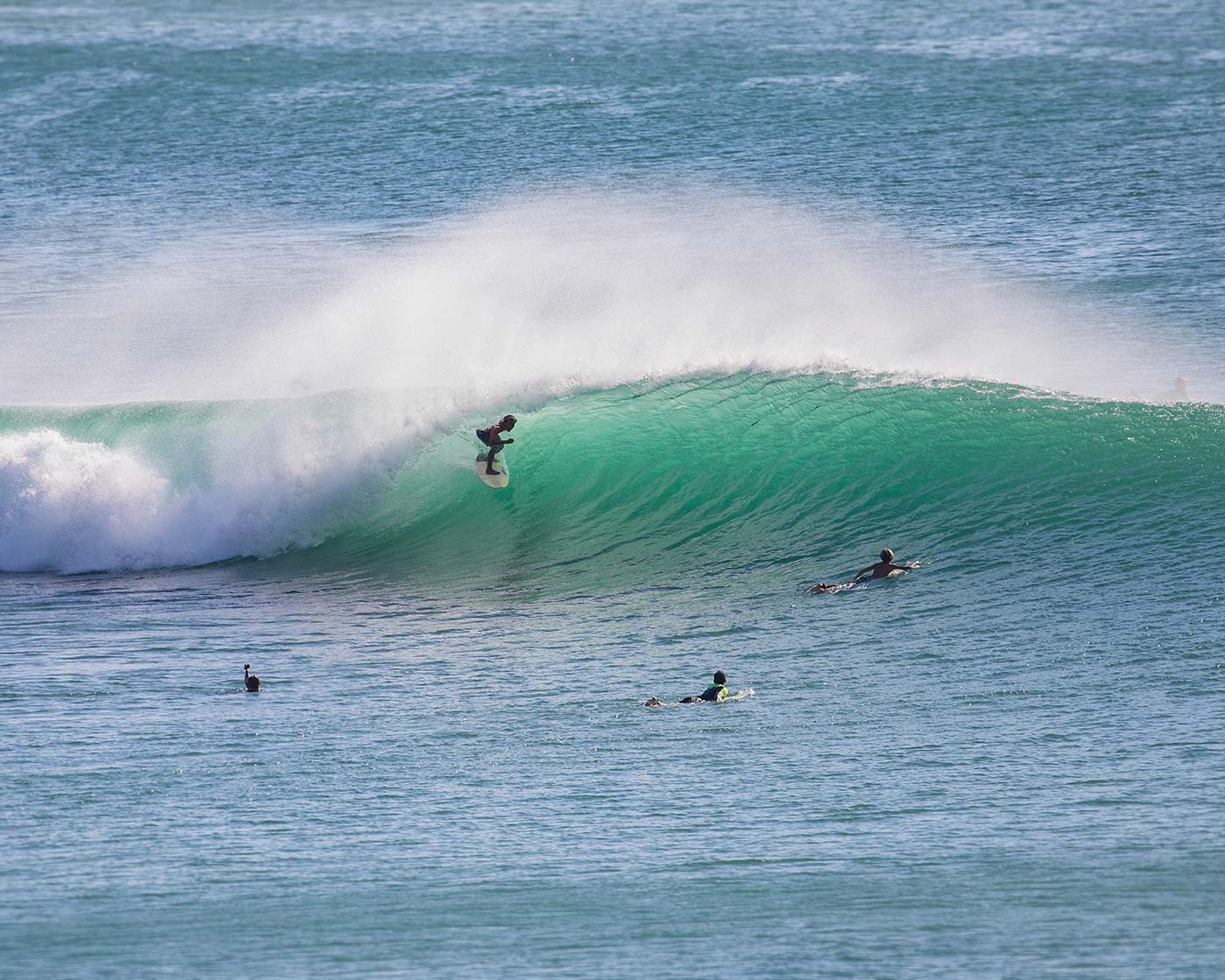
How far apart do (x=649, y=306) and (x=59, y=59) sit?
99.4 feet

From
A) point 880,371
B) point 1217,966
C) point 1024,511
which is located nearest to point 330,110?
point 880,371

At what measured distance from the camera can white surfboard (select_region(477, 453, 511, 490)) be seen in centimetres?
2209

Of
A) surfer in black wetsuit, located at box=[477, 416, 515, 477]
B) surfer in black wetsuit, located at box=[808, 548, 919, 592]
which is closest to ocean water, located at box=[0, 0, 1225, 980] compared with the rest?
surfer in black wetsuit, located at box=[808, 548, 919, 592]

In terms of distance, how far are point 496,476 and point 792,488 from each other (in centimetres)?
352

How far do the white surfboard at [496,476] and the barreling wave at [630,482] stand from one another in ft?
0.35

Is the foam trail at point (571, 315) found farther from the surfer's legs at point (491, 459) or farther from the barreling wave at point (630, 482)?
Answer: the surfer's legs at point (491, 459)

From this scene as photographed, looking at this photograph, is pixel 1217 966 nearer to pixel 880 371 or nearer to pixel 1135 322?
pixel 880 371

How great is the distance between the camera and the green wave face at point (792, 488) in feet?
64.0

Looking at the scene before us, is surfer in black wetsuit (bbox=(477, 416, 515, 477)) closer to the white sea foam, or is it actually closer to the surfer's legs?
the surfer's legs

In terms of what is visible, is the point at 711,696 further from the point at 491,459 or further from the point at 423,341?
the point at 423,341

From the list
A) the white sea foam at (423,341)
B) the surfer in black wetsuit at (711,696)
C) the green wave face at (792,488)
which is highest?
the white sea foam at (423,341)

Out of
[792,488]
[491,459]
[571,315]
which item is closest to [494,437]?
[491,459]

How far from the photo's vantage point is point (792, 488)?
845 inches

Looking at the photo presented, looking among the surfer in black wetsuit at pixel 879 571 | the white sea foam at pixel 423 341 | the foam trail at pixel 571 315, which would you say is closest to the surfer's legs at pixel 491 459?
the white sea foam at pixel 423 341
